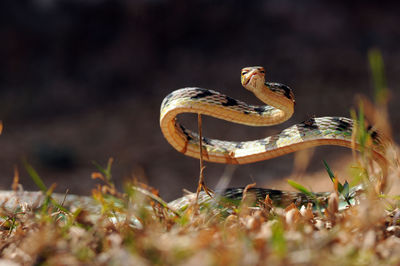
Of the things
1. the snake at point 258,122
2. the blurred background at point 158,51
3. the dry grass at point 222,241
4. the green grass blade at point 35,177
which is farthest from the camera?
the blurred background at point 158,51

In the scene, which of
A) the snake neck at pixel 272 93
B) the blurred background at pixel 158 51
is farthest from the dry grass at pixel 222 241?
the blurred background at pixel 158 51

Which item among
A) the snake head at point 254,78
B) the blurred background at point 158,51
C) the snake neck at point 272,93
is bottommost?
the blurred background at point 158,51

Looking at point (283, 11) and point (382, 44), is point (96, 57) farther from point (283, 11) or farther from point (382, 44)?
point (382, 44)

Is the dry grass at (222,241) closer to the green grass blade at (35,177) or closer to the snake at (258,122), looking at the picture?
the green grass blade at (35,177)

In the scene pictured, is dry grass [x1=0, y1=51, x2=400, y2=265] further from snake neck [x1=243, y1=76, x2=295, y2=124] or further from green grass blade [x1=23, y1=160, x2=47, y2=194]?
snake neck [x1=243, y1=76, x2=295, y2=124]

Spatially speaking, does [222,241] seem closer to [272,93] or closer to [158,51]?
[272,93]

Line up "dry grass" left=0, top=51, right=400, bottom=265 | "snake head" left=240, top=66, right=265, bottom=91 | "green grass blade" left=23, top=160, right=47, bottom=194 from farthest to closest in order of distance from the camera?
"snake head" left=240, top=66, right=265, bottom=91 → "green grass blade" left=23, top=160, right=47, bottom=194 → "dry grass" left=0, top=51, right=400, bottom=265

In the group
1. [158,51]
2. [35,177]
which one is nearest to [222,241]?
[35,177]

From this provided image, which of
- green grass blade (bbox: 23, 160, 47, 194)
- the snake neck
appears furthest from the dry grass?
the snake neck
